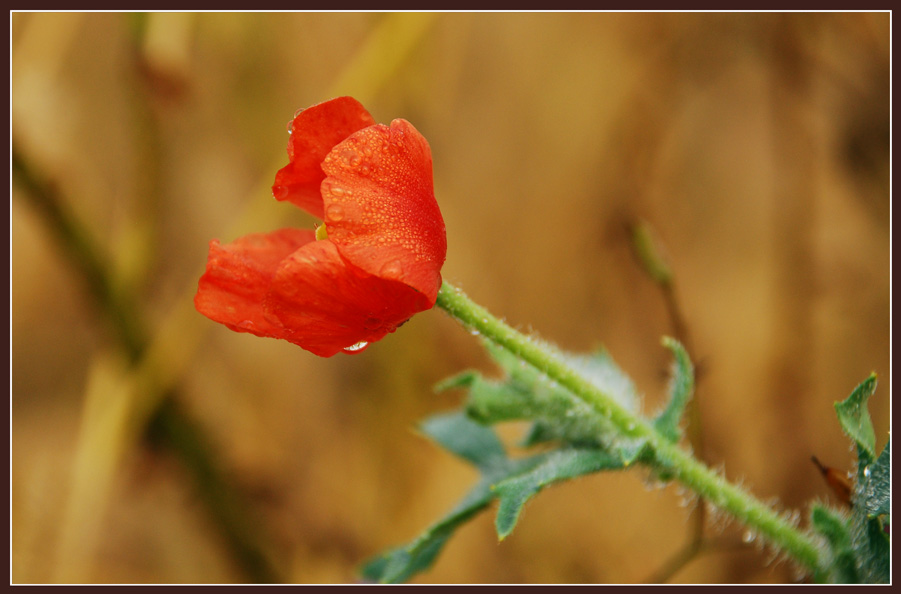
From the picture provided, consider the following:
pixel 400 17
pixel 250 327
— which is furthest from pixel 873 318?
pixel 250 327

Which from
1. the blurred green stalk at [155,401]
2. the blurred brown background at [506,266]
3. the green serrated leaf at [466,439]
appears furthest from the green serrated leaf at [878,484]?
the blurred green stalk at [155,401]

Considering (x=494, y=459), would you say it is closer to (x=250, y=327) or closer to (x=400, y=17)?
(x=250, y=327)

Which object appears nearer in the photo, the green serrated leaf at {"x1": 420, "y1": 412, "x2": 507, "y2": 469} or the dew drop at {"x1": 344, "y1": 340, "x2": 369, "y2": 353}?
the dew drop at {"x1": 344, "y1": 340, "x2": 369, "y2": 353}

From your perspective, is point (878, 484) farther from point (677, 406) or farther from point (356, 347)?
point (356, 347)

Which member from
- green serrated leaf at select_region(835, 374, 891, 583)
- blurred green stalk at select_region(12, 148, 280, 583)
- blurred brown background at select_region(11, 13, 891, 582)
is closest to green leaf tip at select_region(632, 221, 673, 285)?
green serrated leaf at select_region(835, 374, 891, 583)

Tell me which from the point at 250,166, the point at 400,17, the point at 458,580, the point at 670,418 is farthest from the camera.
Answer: the point at 250,166

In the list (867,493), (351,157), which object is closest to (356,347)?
(351,157)

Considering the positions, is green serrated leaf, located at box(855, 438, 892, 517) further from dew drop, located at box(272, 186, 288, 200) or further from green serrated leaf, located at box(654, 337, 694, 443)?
dew drop, located at box(272, 186, 288, 200)

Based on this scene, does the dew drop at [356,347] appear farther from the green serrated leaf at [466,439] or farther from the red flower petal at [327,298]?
the green serrated leaf at [466,439]
